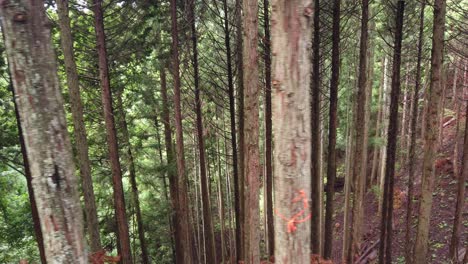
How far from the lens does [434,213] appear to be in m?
16.7

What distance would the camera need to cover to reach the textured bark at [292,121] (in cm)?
210

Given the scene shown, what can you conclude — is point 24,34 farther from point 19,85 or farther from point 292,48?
point 292,48

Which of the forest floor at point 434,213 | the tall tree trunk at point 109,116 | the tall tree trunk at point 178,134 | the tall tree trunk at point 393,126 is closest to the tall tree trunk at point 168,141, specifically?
the tall tree trunk at point 178,134

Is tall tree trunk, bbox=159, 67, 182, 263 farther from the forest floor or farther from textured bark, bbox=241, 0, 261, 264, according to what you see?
the forest floor

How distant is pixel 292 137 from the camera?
7.04 feet

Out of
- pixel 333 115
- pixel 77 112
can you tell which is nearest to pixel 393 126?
pixel 333 115

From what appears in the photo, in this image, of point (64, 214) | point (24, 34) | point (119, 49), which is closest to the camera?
point (24, 34)

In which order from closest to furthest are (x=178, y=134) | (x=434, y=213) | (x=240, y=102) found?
1. (x=178, y=134)
2. (x=240, y=102)
3. (x=434, y=213)

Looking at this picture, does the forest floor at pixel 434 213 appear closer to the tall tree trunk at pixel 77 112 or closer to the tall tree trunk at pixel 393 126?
the tall tree trunk at pixel 393 126

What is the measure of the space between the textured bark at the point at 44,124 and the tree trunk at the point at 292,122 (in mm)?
1698

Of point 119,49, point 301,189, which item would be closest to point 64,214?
point 301,189

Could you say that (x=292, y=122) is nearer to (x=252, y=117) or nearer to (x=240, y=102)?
(x=252, y=117)

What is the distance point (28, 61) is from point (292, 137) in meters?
2.03

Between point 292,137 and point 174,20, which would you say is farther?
point 174,20
